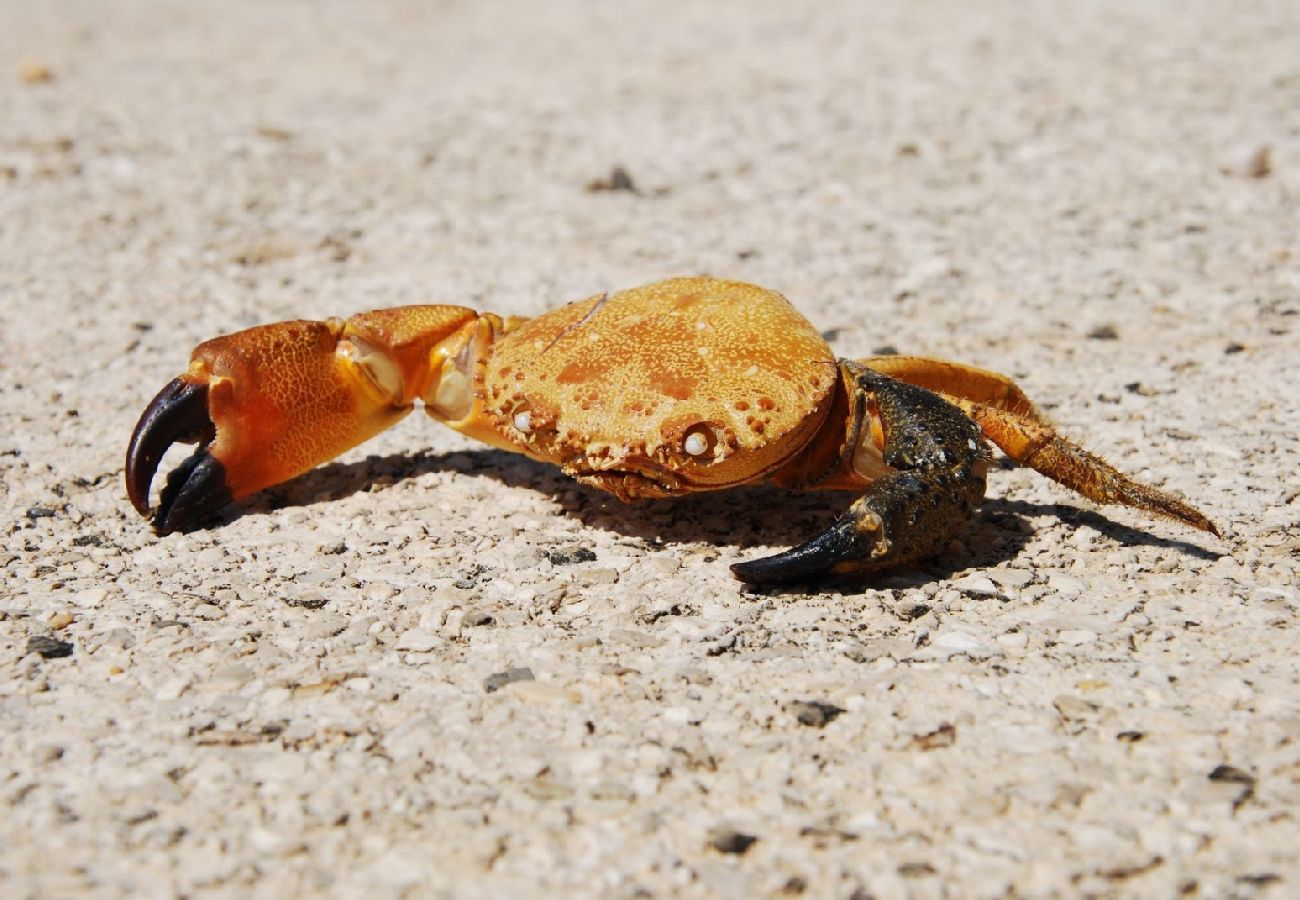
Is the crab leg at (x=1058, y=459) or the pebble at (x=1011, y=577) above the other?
→ the crab leg at (x=1058, y=459)

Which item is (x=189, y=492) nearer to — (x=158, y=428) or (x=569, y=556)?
(x=158, y=428)

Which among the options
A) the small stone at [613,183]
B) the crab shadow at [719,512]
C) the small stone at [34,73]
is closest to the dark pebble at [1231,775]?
the crab shadow at [719,512]

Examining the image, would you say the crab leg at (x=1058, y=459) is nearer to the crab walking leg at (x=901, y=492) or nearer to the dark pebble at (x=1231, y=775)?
the crab walking leg at (x=901, y=492)

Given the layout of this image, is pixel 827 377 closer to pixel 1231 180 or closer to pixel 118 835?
pixel 118 835

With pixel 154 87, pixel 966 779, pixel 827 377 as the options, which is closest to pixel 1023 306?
pixel 827 377

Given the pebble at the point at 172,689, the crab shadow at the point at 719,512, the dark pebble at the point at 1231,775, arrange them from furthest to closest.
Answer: the crab shadow at the point at 719,512
the pebble at the point at 172,689
the dark pebble at the point at 1231,775

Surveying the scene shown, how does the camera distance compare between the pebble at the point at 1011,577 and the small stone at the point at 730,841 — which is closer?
the small stone at the point at 730,841

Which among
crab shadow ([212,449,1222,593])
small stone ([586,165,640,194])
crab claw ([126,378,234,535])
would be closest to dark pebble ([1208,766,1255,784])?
crab shadow ([212,449,1222,593])
